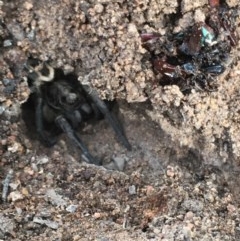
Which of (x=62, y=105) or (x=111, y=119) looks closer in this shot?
(x=111, y=119)

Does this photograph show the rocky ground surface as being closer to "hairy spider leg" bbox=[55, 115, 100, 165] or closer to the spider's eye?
"hairy spider leg" bbox=[55, 115, 100, 165]

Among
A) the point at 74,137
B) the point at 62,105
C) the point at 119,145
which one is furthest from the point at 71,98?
the point at 119,145

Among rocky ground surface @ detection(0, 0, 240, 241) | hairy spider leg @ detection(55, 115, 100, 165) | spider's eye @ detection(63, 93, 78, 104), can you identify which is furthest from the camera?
spider's eye @ detection(63, 93, 78, 104)

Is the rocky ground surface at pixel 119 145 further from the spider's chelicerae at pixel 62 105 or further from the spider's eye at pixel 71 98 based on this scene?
the spider's eye at pixel 71 98

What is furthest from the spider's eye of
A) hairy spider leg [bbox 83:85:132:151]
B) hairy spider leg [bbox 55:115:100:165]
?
hairy spider leg [bbox 83:85:132:151]

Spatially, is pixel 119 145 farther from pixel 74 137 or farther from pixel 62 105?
pixel 62 105

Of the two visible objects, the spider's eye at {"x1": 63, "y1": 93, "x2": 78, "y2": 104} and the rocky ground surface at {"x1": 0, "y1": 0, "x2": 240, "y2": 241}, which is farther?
the spider's eye at {"x1": 63, "y1": 93, "x2": 78, "y2": 104}
